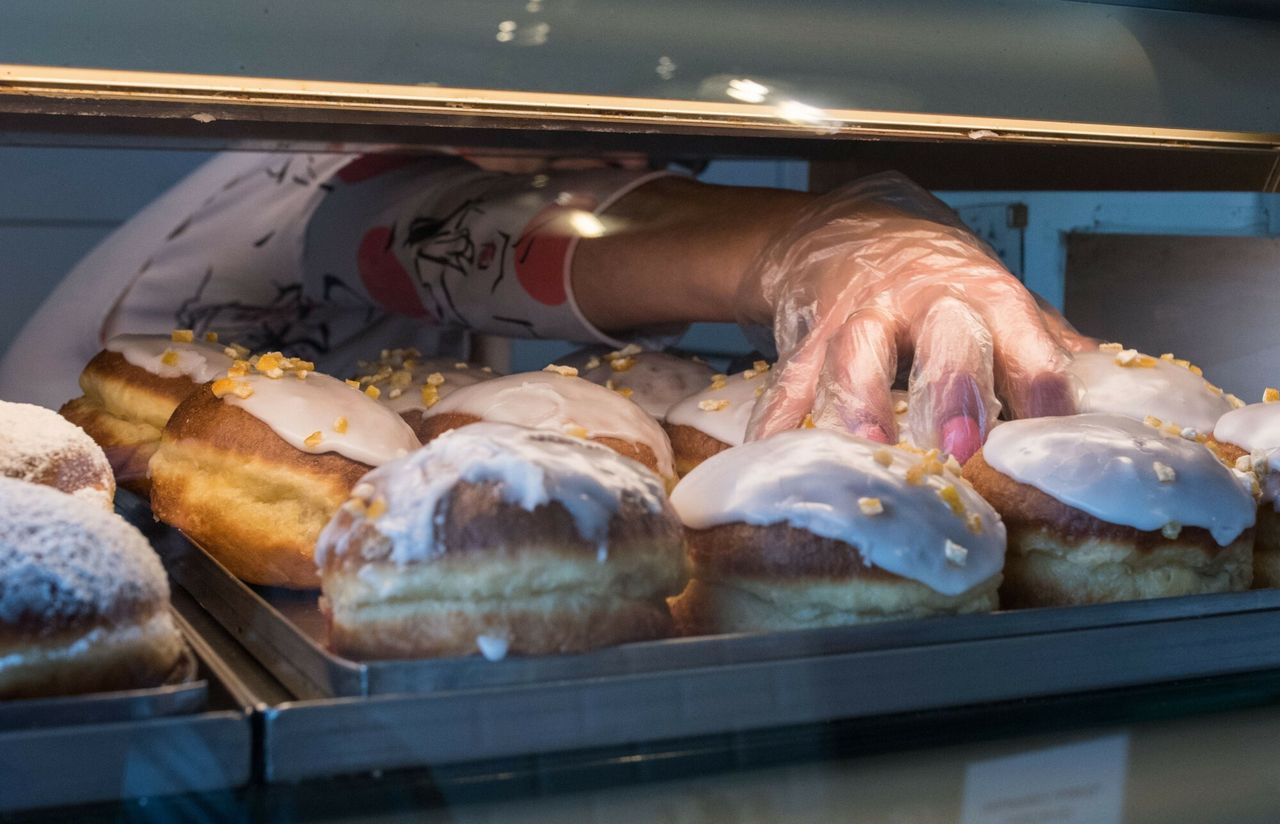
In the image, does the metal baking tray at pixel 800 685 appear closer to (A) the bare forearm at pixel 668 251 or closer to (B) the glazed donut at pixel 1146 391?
(B) the glazed donut at pixel 1146 391

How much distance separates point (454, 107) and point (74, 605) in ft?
1.75

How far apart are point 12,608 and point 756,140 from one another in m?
1.66

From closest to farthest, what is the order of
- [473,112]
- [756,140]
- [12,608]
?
[12,608] < [473,112] < [756,140]

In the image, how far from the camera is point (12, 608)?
0.77 meters

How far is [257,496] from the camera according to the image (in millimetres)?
1227

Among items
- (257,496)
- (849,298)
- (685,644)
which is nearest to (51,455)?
(257,496)

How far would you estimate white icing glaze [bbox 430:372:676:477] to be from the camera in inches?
53.7

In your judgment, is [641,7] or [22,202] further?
[22,202]

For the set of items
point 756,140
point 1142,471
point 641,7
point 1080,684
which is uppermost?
point 641,7

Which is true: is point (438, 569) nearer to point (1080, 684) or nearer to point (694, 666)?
point (694, 666)

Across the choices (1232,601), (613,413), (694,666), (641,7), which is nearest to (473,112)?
(641,7)

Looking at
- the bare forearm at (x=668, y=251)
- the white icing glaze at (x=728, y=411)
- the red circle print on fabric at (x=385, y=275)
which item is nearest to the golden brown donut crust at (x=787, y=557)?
the white icing glaze at (x=728, y=411)

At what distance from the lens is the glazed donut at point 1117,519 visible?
1073mm

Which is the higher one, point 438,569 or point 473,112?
point 473,112
